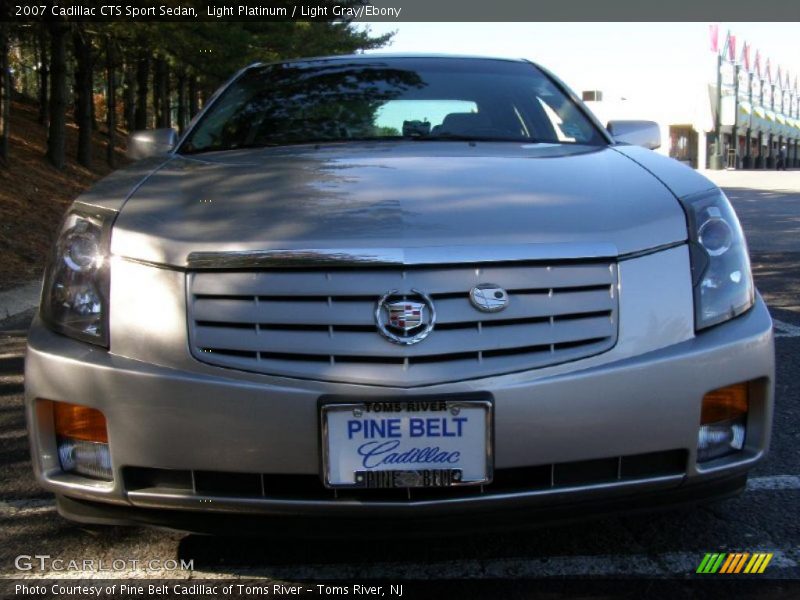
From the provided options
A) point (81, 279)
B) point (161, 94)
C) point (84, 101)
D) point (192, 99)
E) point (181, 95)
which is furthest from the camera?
point (192, 99)

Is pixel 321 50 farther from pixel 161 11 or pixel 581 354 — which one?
pixel 581 354

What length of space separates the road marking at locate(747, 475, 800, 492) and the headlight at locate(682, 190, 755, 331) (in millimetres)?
898

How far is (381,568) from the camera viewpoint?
8.14 ft

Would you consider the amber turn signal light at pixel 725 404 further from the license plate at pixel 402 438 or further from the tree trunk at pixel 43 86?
the tree trunk at pixel 43 86

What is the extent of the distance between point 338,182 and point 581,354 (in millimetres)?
880

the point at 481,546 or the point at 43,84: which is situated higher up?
the point at 43,84

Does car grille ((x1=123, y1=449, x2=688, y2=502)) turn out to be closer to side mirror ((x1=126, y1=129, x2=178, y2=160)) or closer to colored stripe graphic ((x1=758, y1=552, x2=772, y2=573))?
colored stripe graphic ((x1=758, y1=552, x2=772, y2=573))

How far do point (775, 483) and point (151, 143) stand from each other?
2666mm

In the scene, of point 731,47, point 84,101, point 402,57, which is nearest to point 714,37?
point 731,47

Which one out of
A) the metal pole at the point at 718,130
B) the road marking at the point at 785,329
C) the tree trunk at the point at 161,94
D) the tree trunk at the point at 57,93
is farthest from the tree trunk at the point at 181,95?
the metal pole at the point at 718,130

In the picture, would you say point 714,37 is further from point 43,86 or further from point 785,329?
point 785,329

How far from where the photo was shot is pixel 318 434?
2029 mm

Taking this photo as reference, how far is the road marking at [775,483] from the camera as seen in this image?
303 centimetres

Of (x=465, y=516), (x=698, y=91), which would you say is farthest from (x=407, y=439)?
(x=698, y=91)
